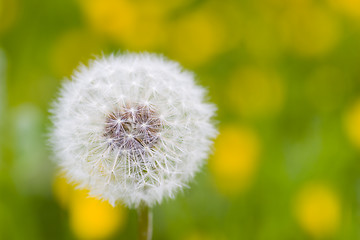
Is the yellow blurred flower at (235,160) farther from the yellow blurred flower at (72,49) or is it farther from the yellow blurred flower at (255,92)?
the yellow blurred flower at (72,49)

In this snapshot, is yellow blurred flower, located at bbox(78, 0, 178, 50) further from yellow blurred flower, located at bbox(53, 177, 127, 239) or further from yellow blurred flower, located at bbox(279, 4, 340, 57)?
yellow blurred flower, located at bbox(53, 177, 127, 239)

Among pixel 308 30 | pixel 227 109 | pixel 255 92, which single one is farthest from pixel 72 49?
pixel 308 30

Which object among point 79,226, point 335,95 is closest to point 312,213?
point 335,95

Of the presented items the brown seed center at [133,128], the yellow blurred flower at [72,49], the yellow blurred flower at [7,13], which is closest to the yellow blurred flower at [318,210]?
the brown seed center at [133,128]

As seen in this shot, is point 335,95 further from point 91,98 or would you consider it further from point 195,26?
point 91,98

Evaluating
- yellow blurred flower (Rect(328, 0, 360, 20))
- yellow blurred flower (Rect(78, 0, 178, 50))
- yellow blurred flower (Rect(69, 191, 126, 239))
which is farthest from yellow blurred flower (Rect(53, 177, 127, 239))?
yellow blurred flower (Rect(328, 0, 360, 20))

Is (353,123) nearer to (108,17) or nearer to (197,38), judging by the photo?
(197,38)

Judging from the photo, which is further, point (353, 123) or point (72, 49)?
point (72, 49)
